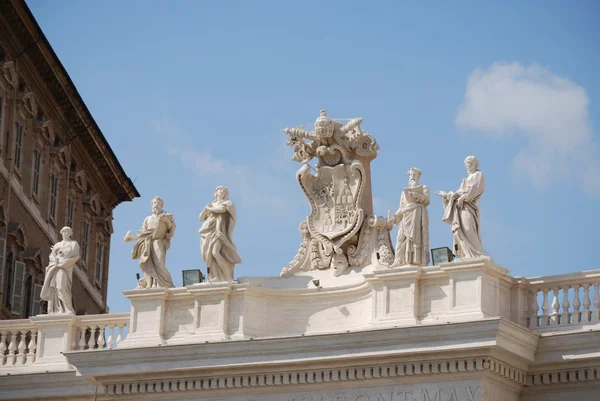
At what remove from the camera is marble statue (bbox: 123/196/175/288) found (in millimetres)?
Result: 34281

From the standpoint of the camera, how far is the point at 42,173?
160ft

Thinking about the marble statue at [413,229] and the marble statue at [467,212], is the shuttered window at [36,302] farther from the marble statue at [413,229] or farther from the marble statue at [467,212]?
the marble statue at [467,212]

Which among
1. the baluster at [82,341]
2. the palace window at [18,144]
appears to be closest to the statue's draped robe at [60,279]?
the baluster at [82,341]

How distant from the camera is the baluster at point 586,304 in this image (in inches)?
1244

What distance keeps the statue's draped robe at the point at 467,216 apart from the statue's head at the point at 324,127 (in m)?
3.00

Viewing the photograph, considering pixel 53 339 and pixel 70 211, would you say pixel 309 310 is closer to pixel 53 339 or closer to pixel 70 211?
pixel 53 339

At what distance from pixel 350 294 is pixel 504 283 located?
2929mm

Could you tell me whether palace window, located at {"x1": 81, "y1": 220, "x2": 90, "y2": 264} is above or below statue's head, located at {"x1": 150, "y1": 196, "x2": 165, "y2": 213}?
above

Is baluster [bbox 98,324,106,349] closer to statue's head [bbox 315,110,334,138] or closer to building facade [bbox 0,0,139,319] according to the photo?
statue's head [bbox 315,110,334,138]

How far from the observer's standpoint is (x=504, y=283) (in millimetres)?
32094

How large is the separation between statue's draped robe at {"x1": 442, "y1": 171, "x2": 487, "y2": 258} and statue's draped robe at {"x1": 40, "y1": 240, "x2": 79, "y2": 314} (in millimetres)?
7482

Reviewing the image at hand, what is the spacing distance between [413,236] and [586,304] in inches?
125

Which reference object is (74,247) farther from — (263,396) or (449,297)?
(449,297)

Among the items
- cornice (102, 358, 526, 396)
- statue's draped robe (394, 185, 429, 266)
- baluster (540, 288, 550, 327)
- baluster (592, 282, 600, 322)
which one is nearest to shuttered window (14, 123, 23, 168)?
cornice (102, 358, 526, 396)
